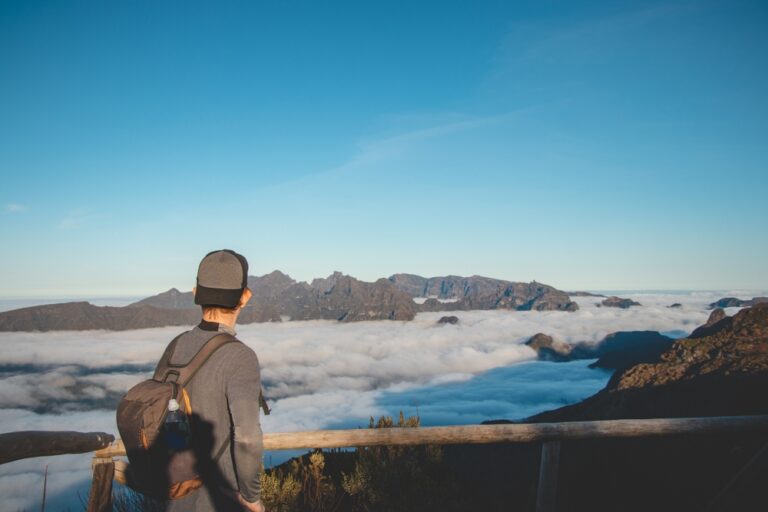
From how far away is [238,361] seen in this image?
2494 millimetres

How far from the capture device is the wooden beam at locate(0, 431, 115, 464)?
222 cm

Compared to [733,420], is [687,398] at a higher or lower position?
lower

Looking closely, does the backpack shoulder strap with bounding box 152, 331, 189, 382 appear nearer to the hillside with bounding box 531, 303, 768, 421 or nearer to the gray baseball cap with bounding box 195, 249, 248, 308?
the gray baseball cap with bounding box 195, 249, 248, 308

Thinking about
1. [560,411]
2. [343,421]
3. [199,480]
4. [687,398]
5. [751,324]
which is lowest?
[343,421]

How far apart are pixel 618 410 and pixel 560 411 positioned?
35.1 metres

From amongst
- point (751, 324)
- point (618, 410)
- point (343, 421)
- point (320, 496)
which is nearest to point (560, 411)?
point (618, 410)

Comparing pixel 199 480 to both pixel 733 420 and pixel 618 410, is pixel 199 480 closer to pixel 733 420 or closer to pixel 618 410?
pixel 733 420

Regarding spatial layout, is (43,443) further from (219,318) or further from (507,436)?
(507,436)

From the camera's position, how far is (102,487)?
3.73 meters

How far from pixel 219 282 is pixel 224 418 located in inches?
31.1

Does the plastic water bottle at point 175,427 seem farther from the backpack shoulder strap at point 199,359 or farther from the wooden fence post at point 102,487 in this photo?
the wooden fence post at point 102,487

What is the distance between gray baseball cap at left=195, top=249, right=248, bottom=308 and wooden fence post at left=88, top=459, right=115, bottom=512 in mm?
2227

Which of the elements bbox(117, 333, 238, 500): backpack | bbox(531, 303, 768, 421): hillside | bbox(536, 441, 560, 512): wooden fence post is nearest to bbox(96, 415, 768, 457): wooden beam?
bbox(536, 441, 560, 512): wooden fence post

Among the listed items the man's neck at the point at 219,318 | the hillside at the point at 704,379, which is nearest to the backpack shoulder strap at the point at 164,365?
the man's neck at the point at 219,318
